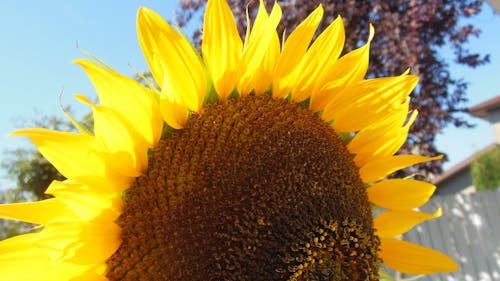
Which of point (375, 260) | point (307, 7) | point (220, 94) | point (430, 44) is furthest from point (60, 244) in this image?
point (430, 44)

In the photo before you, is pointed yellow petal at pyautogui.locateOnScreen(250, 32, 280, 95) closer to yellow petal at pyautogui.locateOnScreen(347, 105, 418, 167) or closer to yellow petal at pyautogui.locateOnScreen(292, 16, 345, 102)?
yellow petal at pyautogui.locateOnScreen(292, 16, 345, 102)

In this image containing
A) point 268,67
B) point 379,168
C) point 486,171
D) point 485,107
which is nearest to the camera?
point 268,67

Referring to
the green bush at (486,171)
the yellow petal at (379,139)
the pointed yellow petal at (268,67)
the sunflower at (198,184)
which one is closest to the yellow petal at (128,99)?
the sunflower at (198,184)

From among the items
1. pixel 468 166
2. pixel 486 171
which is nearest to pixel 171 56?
pixel 486 171

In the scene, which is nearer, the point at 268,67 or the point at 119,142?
the point at 119,142

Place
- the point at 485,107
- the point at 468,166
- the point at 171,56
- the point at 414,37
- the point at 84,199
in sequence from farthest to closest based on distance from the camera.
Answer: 1. the point at 468,166
2. the point at 485,107
3. the point at 414,37
4. the point at 171,56
5. the point at 84,199

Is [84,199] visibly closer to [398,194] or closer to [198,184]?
[198,184]

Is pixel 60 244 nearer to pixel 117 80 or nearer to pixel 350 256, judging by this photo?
pixel 117 80

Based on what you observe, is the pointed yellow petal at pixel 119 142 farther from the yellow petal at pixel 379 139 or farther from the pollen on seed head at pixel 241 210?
the yellow petal at pixel 379 139
